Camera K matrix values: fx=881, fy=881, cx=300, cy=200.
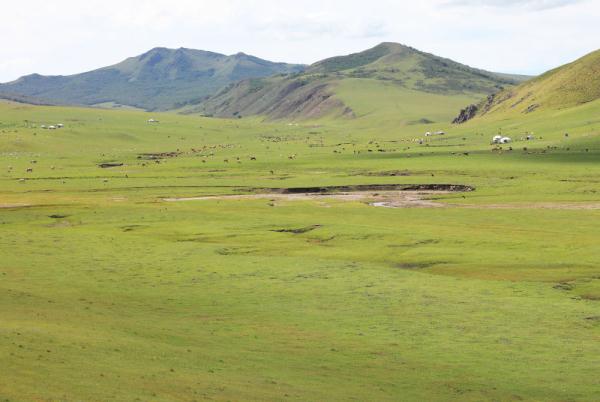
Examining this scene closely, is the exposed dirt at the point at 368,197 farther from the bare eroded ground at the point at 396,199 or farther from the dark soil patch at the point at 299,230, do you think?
the dark soil patch at the point at 299,230

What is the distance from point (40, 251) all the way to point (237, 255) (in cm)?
1582

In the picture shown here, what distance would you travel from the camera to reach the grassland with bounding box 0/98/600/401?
36.8 metres

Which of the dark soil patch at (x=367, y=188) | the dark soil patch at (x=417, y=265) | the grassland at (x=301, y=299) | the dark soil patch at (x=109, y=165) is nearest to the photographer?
the grassland at (x=301, y=299)

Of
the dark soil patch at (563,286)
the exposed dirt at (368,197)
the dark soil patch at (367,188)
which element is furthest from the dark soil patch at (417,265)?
the dark soil patch at (367,188)

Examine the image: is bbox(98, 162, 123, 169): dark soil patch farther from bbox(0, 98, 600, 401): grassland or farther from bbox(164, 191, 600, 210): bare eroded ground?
bbox(164, 191, 600, 210): bare eroded ground

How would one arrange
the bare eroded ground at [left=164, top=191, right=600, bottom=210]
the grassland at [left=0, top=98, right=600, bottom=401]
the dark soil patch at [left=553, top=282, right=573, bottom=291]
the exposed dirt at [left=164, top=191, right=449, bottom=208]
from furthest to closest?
the exposed dirt at [left=164, top=191, right=449, bottom=208]
the bare eroded ground at [left=164, top=191, right=600, bottom=210]
the dark soil patch at [left=553, top=282, right=573, bottom=291]
the grassland at [left=0, top=98, right=600, bottom=401]

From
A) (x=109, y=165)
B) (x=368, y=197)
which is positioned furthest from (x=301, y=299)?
(x=109, y=165)

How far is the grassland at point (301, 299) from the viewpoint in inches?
1451

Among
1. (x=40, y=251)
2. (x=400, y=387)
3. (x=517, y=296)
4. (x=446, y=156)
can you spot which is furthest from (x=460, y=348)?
(x=446, y=156)

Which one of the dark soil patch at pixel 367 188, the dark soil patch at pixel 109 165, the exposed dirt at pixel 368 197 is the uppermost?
the dark soil patch at pixel 109 165

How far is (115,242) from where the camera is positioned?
76.6m

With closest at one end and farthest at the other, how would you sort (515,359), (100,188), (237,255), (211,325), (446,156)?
(515,359), (211,325), (237,255), (100,188), (446,156)

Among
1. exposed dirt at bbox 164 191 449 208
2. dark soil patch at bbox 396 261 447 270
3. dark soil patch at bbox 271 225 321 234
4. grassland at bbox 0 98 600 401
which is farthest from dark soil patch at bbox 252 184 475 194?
dark soil patch at bbox 396 261 447 270

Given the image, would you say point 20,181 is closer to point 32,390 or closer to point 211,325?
point 211,325
